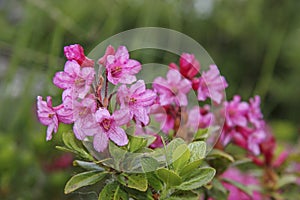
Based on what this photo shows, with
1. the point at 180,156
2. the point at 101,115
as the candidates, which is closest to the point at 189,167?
the point at 180,156

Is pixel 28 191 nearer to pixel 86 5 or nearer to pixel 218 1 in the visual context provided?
pixel 86 5

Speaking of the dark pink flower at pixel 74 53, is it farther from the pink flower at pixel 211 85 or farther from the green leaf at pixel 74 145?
the pink flower at pixel 211 85

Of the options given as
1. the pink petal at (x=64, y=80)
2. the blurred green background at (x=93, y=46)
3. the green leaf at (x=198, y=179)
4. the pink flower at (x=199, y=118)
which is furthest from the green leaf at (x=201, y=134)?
the blurred green background at (x=93, y=46)

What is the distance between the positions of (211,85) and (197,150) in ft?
0.53

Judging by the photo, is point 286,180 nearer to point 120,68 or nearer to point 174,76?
point 174,76

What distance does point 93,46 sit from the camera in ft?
5.25

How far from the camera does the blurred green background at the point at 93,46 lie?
123cm

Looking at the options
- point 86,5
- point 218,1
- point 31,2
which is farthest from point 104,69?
point 218,1

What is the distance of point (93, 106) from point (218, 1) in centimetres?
228

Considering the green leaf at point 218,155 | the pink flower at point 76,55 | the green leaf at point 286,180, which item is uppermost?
the pink flower at point 76,55

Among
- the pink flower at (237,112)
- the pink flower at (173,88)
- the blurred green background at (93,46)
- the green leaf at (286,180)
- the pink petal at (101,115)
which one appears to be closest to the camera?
the pink petal at (101,115)

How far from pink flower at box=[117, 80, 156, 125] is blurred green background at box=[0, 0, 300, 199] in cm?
40

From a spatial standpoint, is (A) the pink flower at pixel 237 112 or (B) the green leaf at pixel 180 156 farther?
(A) the pink flower at pixel 237 112

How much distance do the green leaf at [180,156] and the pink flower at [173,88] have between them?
13cm
